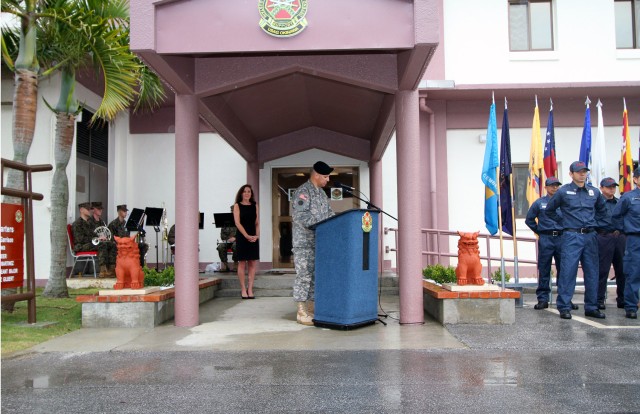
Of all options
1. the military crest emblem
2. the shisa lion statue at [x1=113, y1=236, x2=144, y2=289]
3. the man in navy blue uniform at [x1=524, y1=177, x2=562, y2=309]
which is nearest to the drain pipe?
the man in navy blue uniform at [x1=524, y1=177, x2=562, y2=309]

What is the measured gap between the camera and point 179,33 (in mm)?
5961

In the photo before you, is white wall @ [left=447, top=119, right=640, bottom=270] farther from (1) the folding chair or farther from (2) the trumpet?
(1) the folding chair

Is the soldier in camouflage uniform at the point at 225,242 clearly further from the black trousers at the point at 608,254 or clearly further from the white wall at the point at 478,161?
the black trousers at the point at 608,254

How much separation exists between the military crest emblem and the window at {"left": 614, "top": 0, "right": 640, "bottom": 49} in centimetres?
1026

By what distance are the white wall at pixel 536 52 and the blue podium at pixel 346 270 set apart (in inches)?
297

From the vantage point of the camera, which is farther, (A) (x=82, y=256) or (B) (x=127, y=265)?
(A) (x=82, y=256)

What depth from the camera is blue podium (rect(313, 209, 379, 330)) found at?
6285mm

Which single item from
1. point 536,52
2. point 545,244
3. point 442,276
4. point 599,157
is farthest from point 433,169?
point 442,276

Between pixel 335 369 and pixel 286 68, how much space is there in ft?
11.8

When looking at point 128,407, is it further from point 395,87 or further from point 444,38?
point 444,38

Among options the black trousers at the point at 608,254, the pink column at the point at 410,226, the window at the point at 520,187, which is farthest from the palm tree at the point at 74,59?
the window at the point at 520,187

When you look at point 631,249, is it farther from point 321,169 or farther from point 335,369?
point 335,369

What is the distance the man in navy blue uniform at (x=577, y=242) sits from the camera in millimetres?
7117

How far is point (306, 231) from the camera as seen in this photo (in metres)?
6.90
